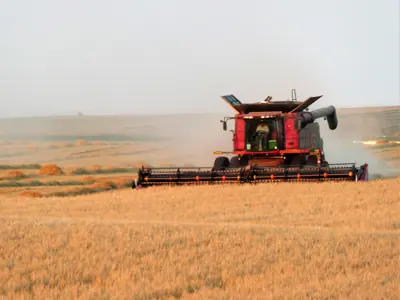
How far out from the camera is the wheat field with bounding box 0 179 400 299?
919cm

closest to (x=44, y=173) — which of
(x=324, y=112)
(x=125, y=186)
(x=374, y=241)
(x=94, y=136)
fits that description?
(x=125, y=186)

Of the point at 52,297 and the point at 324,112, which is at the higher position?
the point at 324,112

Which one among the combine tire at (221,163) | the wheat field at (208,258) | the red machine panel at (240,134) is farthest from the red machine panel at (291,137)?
the wheat field at (208,258)

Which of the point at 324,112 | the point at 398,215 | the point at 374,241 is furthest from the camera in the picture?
Result: the point at 324,112

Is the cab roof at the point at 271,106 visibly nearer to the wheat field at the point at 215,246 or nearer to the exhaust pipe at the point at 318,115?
the exhaust pipe at the point at 318,115

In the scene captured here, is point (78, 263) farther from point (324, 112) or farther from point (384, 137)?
point (384, 137)

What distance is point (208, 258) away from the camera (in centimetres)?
1107

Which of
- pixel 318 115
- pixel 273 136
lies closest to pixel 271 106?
pixel 273 136

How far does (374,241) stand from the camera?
12.5 meters

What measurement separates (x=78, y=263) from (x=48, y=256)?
0.67m

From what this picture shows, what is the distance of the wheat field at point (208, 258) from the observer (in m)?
9.19

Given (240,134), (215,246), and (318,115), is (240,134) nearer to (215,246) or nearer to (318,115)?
(318,115)

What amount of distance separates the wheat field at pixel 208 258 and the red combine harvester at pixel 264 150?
5609mm

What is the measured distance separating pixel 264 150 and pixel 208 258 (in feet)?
46.6
